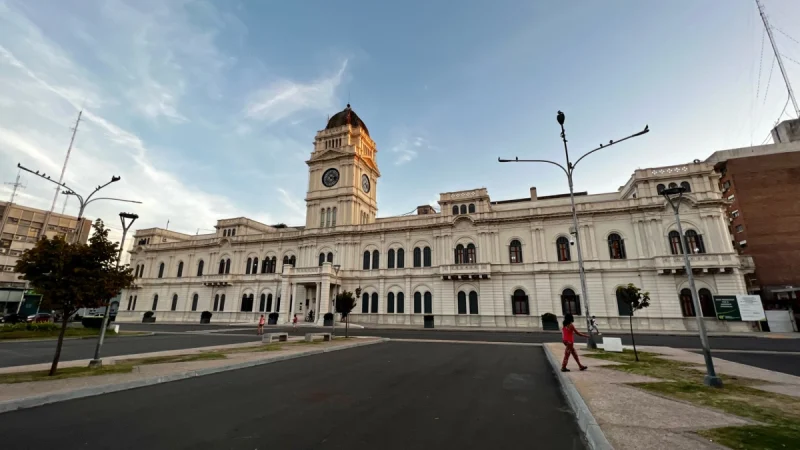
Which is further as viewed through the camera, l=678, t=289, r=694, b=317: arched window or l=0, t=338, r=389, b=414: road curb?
l=678, t=289, r=694, b=317: arched window

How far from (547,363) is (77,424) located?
1333cm

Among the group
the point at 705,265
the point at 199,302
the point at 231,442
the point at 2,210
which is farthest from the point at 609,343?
the point at 2,210

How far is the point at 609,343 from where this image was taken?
15773mm

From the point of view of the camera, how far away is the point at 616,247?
3441 cm

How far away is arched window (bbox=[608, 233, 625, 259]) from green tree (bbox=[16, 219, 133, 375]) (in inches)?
1540

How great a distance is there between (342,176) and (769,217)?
57065mm

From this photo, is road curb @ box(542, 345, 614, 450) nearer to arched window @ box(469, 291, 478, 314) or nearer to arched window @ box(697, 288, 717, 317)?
arched window @ box(469, 291, 478, 314)

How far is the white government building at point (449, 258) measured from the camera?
31.8m

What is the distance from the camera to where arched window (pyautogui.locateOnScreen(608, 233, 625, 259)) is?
3416cm

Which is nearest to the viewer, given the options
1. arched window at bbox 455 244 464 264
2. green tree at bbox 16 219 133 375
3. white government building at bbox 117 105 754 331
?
green tree at bbox 16 219 133 375

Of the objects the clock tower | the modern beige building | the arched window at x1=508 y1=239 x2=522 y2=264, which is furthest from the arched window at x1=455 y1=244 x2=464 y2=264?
the modern beige building

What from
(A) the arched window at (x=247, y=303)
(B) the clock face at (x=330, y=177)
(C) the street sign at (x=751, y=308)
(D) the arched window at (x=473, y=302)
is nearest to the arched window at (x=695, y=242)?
(C) the street sign at (x=751, y=308)

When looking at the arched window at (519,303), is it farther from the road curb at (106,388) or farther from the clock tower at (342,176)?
the road curb at (106,388)

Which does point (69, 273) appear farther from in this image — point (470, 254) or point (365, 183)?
point (365, 183)
